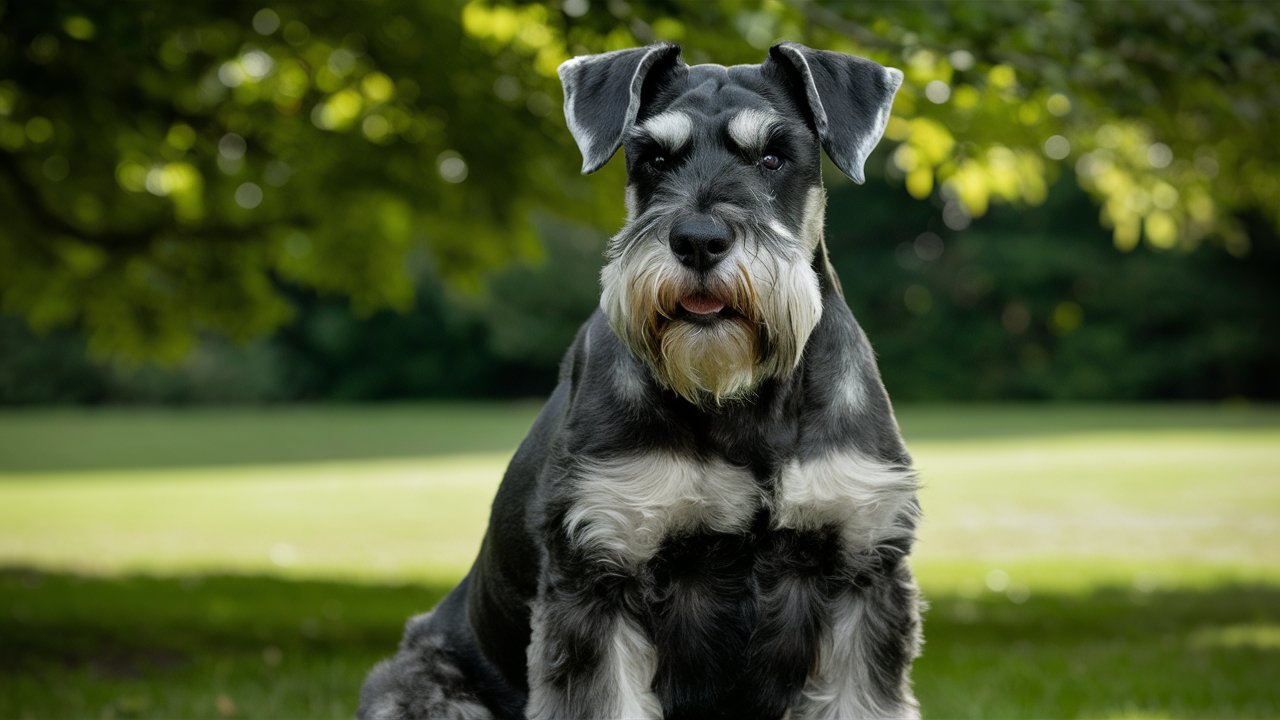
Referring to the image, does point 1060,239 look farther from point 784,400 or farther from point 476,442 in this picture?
point 784,400

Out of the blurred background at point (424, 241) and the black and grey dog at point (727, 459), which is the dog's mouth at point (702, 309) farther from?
the blurred background at point (424, 241)

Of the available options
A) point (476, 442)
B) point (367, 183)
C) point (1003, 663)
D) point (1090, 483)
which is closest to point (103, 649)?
point (367, 183)

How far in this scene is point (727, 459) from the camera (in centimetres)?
383

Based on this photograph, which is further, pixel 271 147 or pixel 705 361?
pixel 271 147

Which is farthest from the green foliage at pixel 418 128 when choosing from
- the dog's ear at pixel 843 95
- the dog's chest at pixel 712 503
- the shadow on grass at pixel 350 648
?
the dog's chest at pixel 712 503

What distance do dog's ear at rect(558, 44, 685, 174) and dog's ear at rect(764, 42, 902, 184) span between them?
37cm

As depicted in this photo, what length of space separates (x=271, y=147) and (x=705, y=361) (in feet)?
26.7

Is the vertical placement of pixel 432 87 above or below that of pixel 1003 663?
above

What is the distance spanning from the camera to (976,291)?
49938mm

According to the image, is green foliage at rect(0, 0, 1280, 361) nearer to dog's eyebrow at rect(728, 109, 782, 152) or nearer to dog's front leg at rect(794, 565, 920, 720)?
dog's eyebrow at rect(728, 109, 782, 152)

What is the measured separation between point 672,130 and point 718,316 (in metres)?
0.59

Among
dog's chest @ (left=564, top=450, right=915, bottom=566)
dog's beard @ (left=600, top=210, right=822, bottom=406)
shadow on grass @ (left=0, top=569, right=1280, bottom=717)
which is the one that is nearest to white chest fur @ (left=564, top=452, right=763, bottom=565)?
dog's chest @ (left=564, top=450, right=915, bottom=566)

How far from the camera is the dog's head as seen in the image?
12.3 ft

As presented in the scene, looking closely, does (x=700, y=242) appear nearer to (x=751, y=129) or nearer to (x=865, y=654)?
(x=751, y=129)
